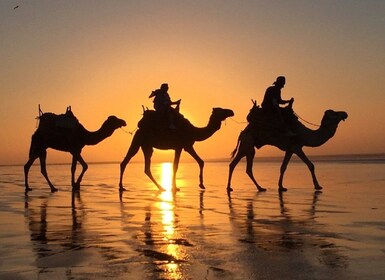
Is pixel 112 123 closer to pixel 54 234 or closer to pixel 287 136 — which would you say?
pixel 287 136

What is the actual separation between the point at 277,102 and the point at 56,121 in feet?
20.8

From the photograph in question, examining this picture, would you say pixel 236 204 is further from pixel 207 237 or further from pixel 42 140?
pixel 42 140

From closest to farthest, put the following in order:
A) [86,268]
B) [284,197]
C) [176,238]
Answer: [86,268] → [176,238] → [284,197]

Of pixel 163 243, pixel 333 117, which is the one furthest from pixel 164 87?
pixel 163 243

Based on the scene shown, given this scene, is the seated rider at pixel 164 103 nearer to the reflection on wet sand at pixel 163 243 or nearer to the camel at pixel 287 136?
the camel at pixel 287 136

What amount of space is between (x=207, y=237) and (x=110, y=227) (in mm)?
1678

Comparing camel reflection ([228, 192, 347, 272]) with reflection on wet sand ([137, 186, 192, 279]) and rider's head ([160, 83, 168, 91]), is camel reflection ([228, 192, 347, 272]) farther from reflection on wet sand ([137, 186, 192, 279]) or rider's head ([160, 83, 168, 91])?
rider's head ([160, 83, 168, 91])

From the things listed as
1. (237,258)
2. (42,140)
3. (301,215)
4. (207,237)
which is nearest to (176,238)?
(207,237)

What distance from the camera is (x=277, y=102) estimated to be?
15.1 m

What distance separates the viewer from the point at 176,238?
21.7ft

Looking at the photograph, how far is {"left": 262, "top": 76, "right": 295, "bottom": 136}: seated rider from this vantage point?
1503 centimetres

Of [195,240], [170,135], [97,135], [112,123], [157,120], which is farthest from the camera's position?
[112,123]

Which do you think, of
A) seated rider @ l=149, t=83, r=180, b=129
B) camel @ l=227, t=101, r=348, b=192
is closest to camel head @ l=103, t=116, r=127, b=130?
seated rider @ l=149, t=83, r=180, b=129

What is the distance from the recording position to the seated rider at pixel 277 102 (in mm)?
15031
